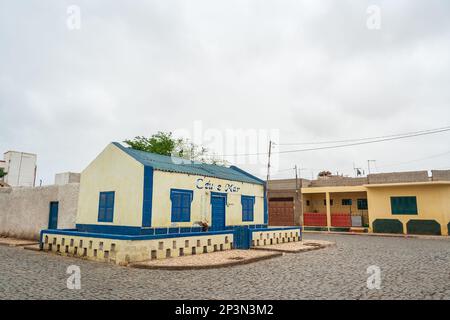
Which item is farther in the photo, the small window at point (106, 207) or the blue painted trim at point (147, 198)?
the small window at point (106, 207)

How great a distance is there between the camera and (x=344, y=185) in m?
29.8

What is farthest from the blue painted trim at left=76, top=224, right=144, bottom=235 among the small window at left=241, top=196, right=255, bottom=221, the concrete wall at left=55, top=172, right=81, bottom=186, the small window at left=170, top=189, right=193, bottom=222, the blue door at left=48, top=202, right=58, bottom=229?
the small window at left=241, top=196, right=255, bottom=221

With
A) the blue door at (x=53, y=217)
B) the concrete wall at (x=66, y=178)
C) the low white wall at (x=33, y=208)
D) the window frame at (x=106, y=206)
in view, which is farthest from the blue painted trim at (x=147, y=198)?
the concrete wall at (x=66, y=178)

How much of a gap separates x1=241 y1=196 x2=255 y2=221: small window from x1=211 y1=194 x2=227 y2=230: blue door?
194 cm

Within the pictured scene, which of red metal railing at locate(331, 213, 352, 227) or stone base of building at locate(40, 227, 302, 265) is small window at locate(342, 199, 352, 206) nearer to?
red metal railing at locate(331, 213, 352, 227)

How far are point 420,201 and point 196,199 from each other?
18.6 metres

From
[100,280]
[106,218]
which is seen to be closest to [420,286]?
[100,280]

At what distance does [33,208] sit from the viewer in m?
17.3

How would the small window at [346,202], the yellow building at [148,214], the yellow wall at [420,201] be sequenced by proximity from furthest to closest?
the small window at [346,202]
the yellow wall at [420,201]
the yellow building at [148,214]

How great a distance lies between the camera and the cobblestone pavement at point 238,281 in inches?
242

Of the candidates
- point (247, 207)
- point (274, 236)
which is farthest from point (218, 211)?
point (274, 236)

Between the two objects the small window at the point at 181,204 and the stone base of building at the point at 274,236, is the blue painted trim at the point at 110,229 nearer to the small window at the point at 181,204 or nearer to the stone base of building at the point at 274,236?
the small window at the point at 181,204

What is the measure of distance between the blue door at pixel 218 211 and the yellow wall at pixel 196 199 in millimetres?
329
